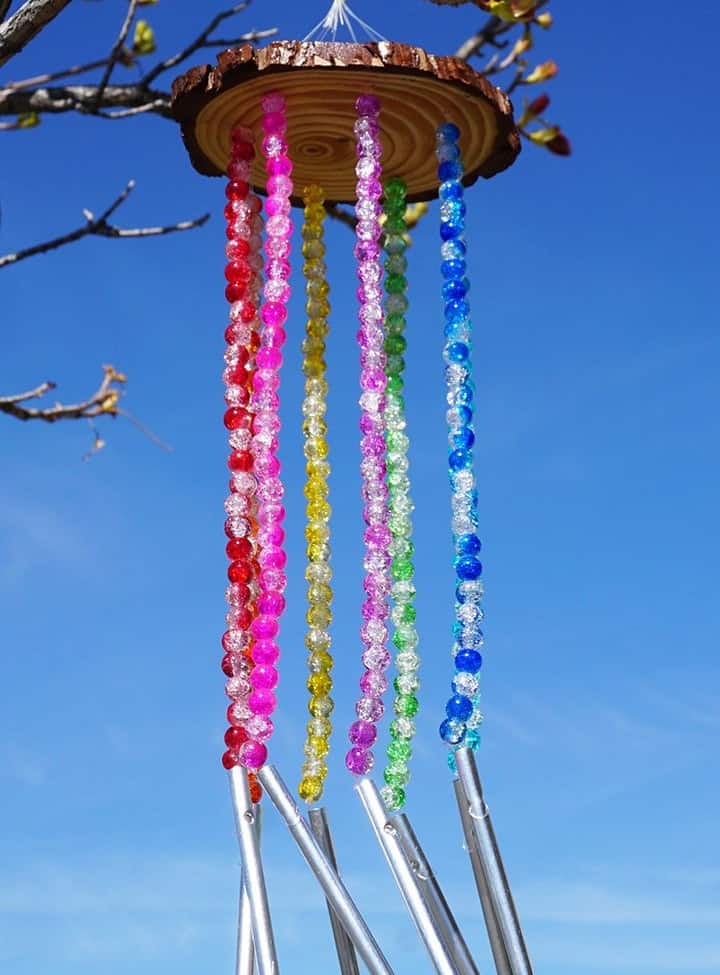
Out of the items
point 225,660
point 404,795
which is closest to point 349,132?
point 225,660

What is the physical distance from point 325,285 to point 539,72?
85cm

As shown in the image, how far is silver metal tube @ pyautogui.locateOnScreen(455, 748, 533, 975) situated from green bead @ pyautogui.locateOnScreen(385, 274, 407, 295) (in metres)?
1.16

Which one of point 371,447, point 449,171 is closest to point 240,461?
point 371,447

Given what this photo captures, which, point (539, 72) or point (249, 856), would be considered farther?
point (539, 72)

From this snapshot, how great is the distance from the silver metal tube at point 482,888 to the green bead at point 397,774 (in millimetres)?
158

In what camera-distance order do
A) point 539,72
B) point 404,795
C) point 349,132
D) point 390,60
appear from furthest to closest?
1. point 539,72
2. point 349,132
3. point 404,795
4. point 390,60

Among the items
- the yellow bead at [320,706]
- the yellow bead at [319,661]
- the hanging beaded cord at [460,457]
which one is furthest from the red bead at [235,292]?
the yellow bead at [320,706]

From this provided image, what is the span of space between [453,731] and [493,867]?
302mm

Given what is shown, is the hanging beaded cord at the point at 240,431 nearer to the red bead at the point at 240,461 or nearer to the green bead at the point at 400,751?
the red bead at the point at 240,461

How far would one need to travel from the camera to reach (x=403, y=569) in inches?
121

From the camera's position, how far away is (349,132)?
3162mm

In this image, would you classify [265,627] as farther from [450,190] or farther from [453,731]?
[450,190]

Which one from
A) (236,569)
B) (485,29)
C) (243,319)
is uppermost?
(485,29)

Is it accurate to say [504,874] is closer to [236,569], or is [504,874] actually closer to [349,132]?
[236,569]
